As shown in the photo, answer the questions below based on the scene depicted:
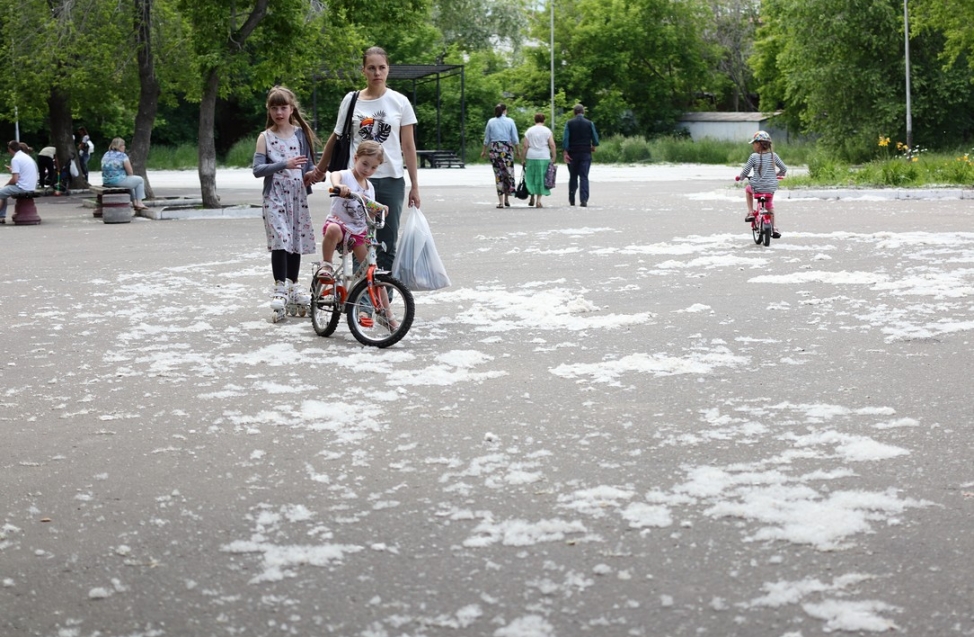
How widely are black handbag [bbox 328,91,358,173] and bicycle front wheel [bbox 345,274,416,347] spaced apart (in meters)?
1.14

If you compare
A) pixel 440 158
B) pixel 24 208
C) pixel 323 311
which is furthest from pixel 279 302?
pixel 440 158

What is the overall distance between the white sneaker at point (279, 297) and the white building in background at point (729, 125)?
213 ft

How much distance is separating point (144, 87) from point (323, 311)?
2066cm

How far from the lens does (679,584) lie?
4.39 m

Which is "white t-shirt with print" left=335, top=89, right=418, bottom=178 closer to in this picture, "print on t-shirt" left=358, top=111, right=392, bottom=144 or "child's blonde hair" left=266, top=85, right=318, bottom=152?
"print on t-shirt" left=358, top=111, right=392, bottom=144

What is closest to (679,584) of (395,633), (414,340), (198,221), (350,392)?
(395,633)

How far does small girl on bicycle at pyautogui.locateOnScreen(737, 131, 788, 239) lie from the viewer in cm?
1596

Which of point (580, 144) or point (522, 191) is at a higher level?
point (580, 144)

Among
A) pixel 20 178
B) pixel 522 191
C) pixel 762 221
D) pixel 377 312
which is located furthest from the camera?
pixel 522 191

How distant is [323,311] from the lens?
31.7 ft

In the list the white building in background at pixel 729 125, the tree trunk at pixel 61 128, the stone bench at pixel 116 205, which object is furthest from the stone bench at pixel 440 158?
the stone bench at pixel 116 205

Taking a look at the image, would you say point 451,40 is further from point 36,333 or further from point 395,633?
point 395,633

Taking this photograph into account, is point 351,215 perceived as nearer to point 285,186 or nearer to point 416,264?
point 416,264

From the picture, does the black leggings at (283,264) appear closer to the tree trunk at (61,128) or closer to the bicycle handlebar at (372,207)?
the bicycle handlebar at (372,207)
